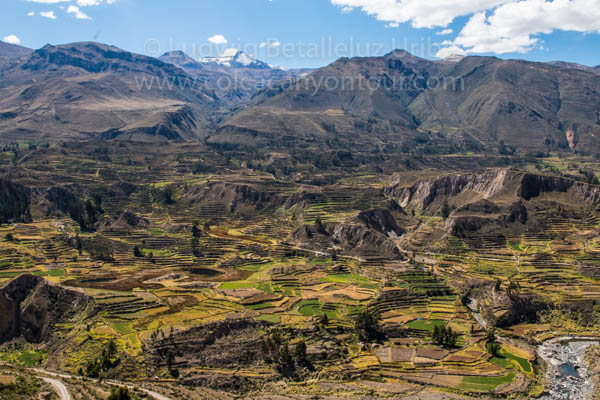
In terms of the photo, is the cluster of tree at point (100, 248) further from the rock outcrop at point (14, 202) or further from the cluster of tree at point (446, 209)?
the cluster of tree at point (446, 209)

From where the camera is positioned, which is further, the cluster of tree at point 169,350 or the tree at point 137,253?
the tree at point 137,253

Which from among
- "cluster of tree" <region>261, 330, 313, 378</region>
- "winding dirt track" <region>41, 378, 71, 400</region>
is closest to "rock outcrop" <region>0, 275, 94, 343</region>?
"winding dirt track" <region>41, 378, 71, 400</region>

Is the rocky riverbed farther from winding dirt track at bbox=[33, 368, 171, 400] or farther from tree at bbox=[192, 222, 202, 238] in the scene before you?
tree at bbox=[192, 222, 202, 238]

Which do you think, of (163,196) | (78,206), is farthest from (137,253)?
(163,196)

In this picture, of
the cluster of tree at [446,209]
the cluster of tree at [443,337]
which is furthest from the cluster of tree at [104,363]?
the cluster of tree at [446,209]

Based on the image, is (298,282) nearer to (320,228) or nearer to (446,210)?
(320,228)

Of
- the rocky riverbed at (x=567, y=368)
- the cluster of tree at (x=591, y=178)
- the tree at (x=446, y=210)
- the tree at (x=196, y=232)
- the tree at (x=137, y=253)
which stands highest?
the cluster of tree at (x=591, y=178)

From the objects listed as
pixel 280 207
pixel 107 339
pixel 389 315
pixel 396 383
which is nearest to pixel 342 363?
pixel 396 383
